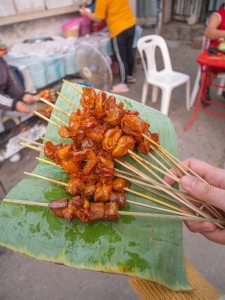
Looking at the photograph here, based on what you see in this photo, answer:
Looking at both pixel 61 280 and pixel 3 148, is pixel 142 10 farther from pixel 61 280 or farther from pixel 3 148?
pixel 61 280

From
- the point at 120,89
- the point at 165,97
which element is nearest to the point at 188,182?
the point at 165,97

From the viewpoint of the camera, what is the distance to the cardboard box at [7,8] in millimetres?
5461

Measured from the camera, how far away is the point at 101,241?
1530 millimetres

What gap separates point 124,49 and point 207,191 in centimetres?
641

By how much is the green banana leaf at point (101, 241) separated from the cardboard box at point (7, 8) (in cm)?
533

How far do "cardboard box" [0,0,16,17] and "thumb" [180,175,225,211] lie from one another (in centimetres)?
583

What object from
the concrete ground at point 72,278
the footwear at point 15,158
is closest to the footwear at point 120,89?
the footwear at point 15,158

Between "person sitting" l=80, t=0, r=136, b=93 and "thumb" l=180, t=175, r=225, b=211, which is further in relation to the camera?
"person sitting" l=80, t=0, r=136, b=93

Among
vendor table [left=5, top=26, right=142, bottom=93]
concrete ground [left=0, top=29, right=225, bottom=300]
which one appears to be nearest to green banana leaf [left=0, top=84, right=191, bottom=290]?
concrete ground [left=0, top=29, right=225, bottom=300]

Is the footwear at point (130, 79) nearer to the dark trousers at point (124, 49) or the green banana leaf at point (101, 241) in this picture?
the dark trousers at point (124, 49)

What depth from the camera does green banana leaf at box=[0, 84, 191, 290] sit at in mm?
1472

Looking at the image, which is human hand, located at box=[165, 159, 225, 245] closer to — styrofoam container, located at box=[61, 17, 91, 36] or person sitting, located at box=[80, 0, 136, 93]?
person sitting, located at box=[80, 0, 136, 93]

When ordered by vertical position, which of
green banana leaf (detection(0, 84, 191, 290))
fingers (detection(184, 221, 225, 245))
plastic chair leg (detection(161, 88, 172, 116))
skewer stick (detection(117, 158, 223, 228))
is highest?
skewer stick (detection(117, 158, 223, 228))

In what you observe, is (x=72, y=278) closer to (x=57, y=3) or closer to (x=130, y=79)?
(x=130, y=79)
